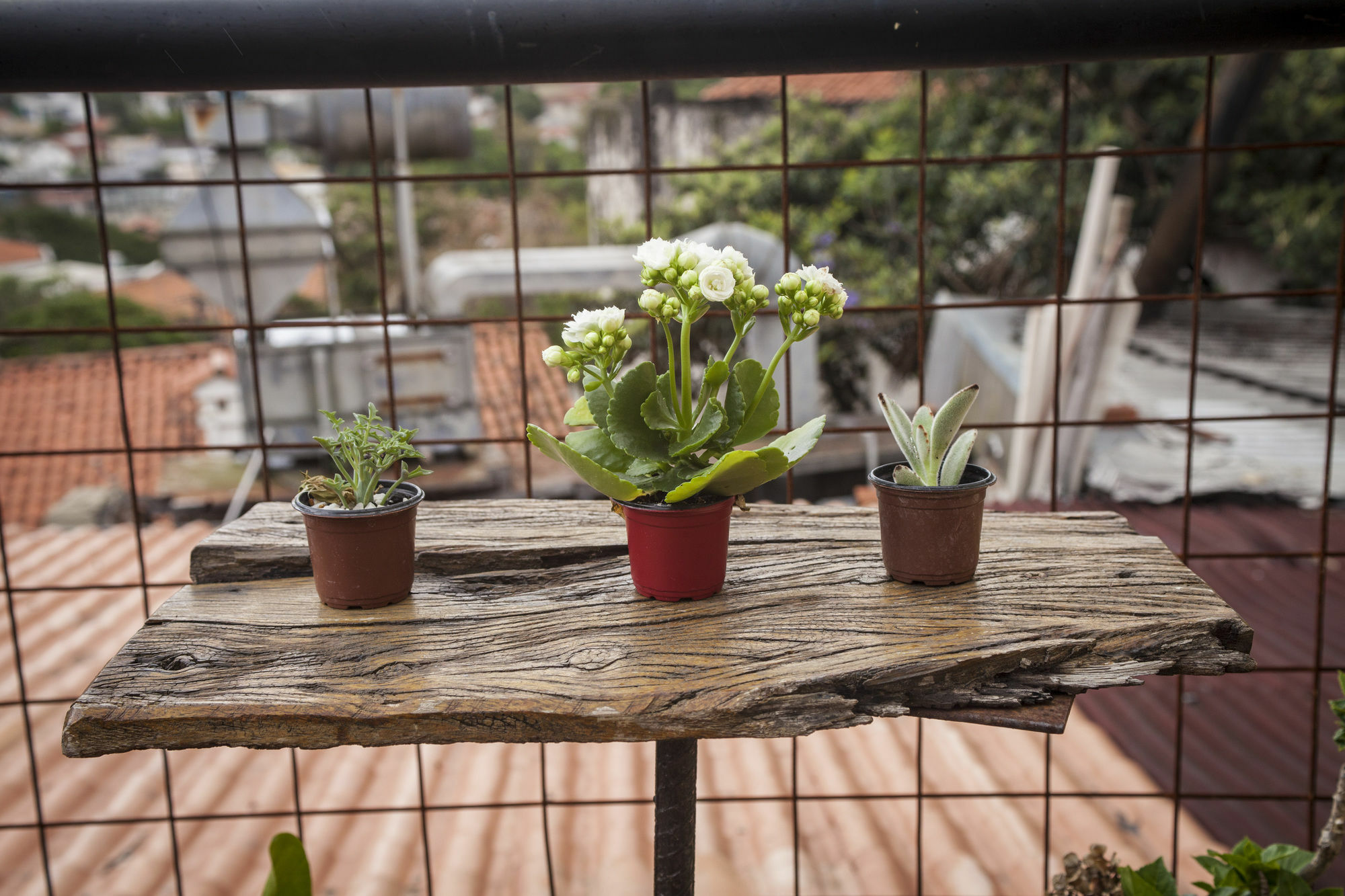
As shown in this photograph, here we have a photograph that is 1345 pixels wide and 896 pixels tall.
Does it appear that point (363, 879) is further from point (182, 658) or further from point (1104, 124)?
point (1104, 124)

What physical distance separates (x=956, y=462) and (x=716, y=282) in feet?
1.00

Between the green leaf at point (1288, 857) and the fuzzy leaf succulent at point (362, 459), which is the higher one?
the fuzzy leaf succulent at point (362, 459)

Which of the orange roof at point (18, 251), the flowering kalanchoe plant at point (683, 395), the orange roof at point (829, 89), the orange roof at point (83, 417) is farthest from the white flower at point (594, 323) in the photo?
the orange roof at point (18, 251)

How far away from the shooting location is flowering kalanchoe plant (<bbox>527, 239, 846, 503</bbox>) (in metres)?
0.89

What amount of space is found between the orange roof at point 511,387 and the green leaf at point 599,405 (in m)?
5.08

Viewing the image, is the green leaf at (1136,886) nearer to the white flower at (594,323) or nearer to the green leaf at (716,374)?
the green leaf at (716,374)

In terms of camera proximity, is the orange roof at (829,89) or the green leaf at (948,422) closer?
the green leaf at (948,422)

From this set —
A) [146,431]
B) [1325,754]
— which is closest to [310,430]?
[146,431]

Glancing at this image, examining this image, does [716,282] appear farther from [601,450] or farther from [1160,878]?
[1160,878]

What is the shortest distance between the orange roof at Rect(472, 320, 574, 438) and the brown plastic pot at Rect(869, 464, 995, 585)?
5095 millimetres

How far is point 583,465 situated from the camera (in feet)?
2.99

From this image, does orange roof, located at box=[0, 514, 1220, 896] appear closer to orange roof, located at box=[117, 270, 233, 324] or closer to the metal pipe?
the metal pipe

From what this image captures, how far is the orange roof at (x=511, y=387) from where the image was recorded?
20.6 ft

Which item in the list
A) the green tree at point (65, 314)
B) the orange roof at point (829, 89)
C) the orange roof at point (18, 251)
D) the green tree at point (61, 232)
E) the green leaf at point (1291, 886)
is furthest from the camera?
the green tree at point (61, 232)
